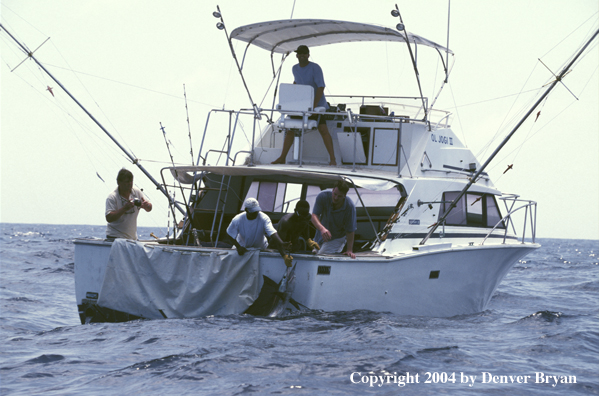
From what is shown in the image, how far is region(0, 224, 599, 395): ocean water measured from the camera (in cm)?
544

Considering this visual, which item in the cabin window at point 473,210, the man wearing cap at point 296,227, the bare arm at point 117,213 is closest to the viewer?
the man wearing cap at point 296,227

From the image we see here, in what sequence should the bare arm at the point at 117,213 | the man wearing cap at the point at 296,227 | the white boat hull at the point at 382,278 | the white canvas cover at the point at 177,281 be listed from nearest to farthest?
the white boat hull at the point at 382,278, the white canvas cover at the point at 177,281, the man wearing cap at the point at 296,227, the bare arm at the point at 117,213

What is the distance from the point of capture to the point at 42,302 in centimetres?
1183

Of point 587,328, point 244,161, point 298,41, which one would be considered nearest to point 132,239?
point 244,161

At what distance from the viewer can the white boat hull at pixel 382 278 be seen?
7.71 m

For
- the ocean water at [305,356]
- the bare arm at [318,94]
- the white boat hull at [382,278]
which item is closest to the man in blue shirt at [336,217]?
the white boat hull at [382,278]

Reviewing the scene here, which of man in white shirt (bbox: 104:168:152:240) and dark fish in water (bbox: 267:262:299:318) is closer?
dark fish in water (bbox: 267:262:299:318)

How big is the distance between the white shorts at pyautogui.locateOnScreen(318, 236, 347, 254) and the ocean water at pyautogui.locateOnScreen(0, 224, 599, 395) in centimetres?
106

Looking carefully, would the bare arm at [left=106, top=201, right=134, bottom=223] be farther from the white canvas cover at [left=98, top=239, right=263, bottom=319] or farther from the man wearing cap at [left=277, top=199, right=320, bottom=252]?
the man wearing cap at [left=277, top=199, right=320, bottom=252]

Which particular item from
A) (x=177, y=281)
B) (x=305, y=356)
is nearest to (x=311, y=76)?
(x=177, y=281)

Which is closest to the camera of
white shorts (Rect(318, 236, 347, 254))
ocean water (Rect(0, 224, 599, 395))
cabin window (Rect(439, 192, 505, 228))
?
ocean water (Rect(0, 224, 599, 395))

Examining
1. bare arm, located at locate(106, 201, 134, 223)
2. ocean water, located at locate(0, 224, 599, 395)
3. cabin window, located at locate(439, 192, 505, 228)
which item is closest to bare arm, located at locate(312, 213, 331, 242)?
ocean water, located at locate(0, 224, 599, 395)

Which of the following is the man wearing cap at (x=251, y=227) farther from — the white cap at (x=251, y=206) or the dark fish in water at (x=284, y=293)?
the dark fish in water at (x=284, y=293)

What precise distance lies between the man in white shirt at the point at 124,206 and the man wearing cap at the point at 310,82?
296 cm
